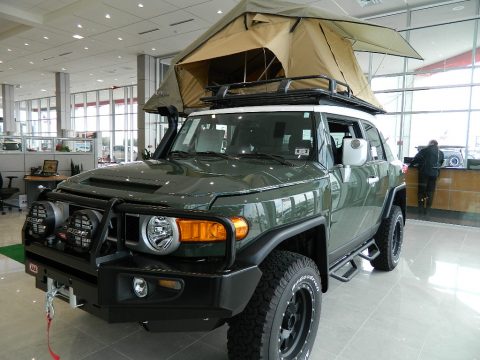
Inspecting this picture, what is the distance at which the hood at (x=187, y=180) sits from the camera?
5.78 feet

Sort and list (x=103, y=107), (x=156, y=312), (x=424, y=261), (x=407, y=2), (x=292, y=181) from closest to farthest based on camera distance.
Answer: (x=156, y=312)
(x=292, y=181)
(x=424, y=261)
(x=407, y=2)
(x=103, y=107)

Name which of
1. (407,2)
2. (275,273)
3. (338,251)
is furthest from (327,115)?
(407,2)

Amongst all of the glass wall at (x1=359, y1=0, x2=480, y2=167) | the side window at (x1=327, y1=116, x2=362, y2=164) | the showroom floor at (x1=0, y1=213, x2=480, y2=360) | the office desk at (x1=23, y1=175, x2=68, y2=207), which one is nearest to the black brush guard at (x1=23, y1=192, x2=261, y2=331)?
the showroom floor at (x1=0, y1=213, x2=480, y2=360)

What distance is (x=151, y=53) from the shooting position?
14633 mm

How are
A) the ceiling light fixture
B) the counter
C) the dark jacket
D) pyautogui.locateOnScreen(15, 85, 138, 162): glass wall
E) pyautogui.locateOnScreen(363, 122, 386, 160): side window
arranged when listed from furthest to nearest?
1. pyautogui.locateOnScreen(15, 85, 138, 162): glass wall
2. the ceiling light fixture
3. the dark jacket
4. the counter
5. pyautogui.locateOnScreen(363, 122, 386, 160): side window

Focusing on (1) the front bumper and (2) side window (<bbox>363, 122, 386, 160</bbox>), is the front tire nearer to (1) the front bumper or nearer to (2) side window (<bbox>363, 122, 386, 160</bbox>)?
(1) the front bumper

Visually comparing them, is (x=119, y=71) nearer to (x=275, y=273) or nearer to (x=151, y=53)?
(x=151, y=53)

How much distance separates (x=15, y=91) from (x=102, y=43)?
16.7 metres

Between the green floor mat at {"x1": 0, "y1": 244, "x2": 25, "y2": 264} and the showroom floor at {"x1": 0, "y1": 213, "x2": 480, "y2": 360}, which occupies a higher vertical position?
the showroom floor at {"x1": 0, "y1": 213, "x2": 480, "y2": 360}

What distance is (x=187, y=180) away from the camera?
75.9 inches

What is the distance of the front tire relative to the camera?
1.80m

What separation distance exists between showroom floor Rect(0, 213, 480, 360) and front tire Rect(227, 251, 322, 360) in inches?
11.5

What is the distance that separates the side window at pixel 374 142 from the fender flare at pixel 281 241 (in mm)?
1510

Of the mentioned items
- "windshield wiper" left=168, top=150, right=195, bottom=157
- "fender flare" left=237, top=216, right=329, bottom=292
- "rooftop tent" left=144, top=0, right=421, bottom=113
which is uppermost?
"rooftop tent" left=144, top=0, right=421, bottom=113
